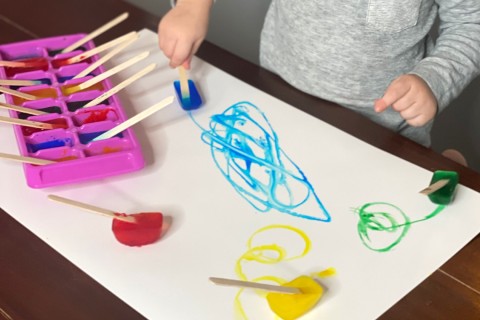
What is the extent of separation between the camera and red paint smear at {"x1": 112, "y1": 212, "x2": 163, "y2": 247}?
539 millimetres

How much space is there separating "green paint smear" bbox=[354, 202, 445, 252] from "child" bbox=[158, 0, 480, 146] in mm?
114

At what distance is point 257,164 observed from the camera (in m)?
0.63

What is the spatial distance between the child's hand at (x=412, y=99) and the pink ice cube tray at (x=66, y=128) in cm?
24

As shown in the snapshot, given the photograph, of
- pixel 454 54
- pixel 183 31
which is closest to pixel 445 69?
pixel 454 54

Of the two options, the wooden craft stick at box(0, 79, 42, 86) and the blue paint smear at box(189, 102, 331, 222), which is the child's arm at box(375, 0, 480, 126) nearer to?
the blue paint smear at box(189, 102, 331, 222)

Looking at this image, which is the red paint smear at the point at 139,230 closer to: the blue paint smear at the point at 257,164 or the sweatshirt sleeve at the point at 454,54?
the blue paint smear at the point at 257,164

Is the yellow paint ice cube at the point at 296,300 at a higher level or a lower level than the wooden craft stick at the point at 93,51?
lower

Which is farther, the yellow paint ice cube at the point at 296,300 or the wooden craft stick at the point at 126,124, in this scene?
the wooden craft stick at the point at 126,124

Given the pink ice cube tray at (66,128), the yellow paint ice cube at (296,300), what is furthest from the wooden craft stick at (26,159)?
the yellow paint ice cube at (296,300)

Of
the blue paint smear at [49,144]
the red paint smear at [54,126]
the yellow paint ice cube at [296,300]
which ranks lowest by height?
the yellow paint ice cube at [296,300]

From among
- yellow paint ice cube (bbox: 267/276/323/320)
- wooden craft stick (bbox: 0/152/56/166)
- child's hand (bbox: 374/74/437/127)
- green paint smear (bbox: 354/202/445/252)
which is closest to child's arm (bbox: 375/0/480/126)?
child's hand (bbox: 374/74/437/127)

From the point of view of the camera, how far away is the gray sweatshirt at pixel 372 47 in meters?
0.71

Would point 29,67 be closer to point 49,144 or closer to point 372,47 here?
point 49,144

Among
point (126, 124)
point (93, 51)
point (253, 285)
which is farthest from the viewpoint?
point (93, 51)
